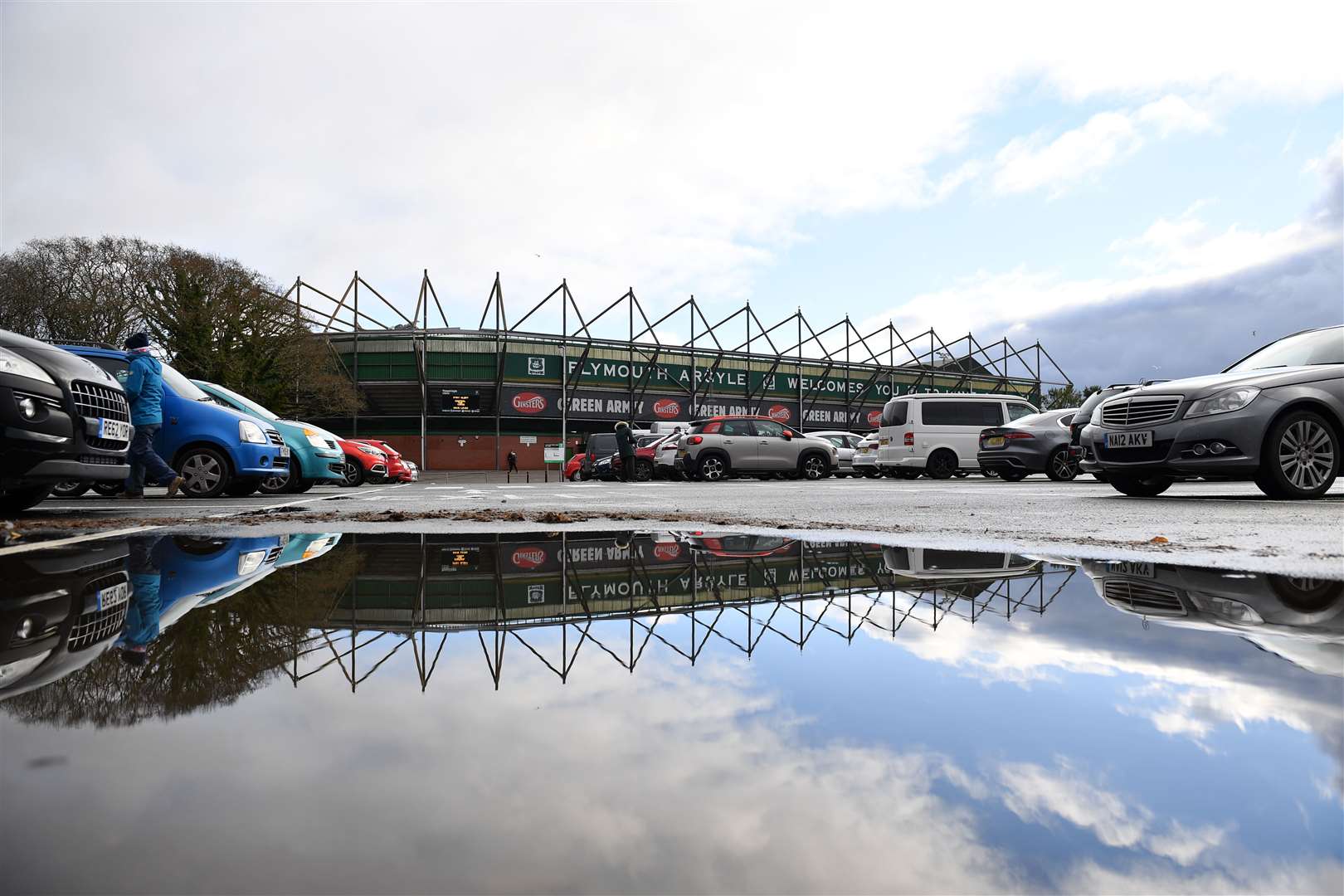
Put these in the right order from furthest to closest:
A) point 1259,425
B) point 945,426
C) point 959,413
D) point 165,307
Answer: point 165,307 < point 959,413 < point 945,426 < point 1259,425

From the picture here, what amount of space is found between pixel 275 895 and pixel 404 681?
2.95 ft

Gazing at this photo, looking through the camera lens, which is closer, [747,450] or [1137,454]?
[1137,454]

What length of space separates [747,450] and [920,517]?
14593 mm

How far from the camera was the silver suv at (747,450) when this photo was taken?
21578 millimetres

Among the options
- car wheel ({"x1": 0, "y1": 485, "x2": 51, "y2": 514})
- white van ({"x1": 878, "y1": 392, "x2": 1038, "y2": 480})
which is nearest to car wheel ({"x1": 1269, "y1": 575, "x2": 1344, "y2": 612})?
car wheel ({"x1": 0, "y1": 485, "x2": 51, "y2": 514})

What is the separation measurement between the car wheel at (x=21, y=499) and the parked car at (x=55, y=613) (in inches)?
153

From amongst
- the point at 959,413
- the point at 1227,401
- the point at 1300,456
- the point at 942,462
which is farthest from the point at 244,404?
the point at 959,413

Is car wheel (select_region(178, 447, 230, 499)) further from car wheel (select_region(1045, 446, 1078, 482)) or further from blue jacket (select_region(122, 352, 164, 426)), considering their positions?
car wheel (select_region(1045, 446, 1078, 482))

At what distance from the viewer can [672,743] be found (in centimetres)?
150

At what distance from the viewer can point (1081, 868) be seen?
1071 mm

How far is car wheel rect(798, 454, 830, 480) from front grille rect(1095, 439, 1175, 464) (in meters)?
12.9

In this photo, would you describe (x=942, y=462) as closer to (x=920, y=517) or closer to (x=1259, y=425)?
(x=1259, y=425)

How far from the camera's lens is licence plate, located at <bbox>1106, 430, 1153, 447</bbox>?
29.6ft

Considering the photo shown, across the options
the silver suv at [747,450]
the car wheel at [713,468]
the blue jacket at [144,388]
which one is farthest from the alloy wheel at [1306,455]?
the car wheel at [713,468]
